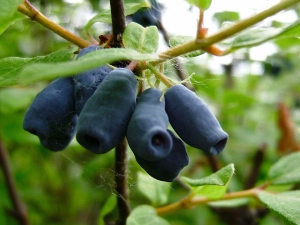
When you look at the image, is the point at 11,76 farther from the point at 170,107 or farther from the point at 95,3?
the point at 95,3

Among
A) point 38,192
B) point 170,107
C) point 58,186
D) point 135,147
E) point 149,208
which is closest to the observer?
point 135,147

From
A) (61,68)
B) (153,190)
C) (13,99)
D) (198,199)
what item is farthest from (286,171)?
(13,99)

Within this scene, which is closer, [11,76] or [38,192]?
[11,76]

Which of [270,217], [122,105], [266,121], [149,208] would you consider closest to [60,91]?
[122,105]

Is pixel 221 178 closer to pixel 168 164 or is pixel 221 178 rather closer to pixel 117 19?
pixel 168 164

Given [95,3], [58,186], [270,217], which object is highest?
[95,3]

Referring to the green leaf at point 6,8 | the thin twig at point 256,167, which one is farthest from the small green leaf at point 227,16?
the green leaf at point 6,8

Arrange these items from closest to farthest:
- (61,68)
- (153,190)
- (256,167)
A: (61,68)
(153,190)
(256,167)

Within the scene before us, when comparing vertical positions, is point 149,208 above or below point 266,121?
above
